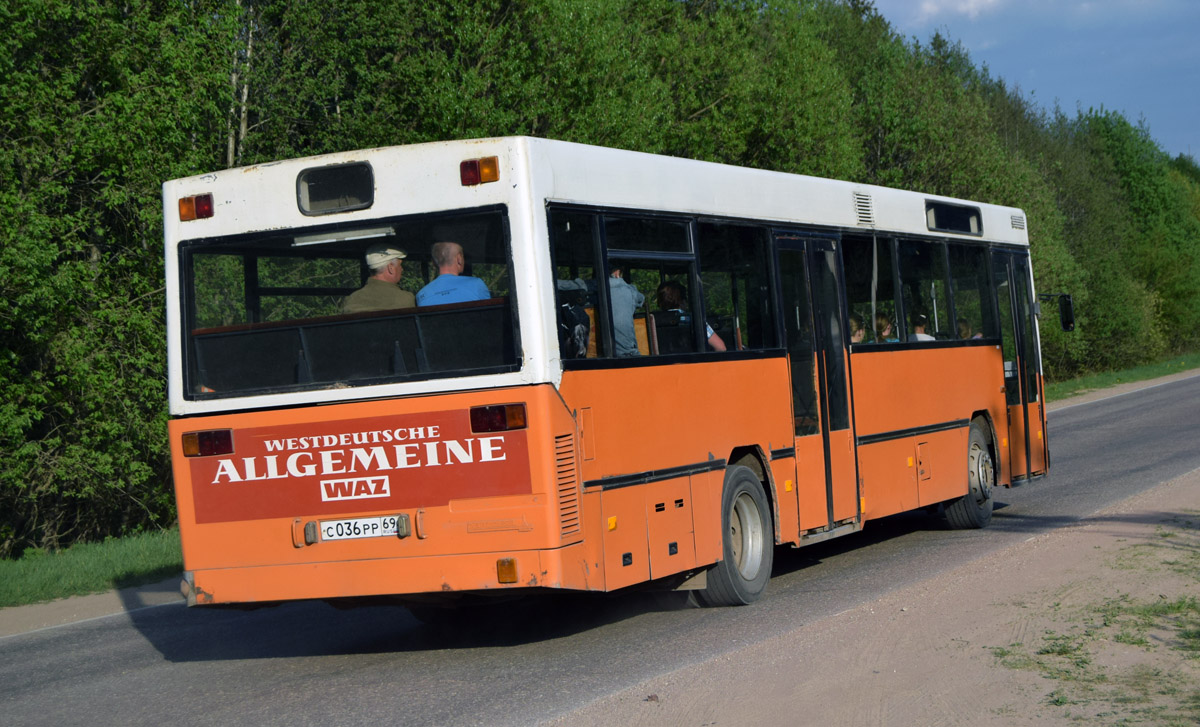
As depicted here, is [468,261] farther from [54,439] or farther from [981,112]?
[981,112]

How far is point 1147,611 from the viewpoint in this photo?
779 cm

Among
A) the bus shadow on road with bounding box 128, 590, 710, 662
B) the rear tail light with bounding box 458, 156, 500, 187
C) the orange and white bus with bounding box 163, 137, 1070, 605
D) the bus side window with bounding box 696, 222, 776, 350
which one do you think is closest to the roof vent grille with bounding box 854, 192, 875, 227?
the bus side window with bounding box 696, 222, 776, 350

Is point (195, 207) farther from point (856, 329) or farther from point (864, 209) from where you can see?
point (864, 209)

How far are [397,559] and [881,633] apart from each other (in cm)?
271

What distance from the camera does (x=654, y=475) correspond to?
8.41 metres

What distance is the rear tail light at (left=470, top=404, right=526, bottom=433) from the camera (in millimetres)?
7379

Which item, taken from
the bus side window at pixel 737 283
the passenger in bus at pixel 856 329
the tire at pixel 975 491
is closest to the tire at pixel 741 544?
the bus side window at pixel 737 283

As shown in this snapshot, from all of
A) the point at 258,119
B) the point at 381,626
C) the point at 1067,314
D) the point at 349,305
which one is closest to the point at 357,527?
the point at 349,305

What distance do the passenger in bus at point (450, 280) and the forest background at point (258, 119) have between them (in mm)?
9042

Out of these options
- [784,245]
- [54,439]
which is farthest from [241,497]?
[54,439]

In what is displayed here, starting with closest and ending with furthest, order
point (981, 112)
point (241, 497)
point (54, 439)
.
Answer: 1. point (241, 497)
2. point (54, 439)
3. point (981, 112)

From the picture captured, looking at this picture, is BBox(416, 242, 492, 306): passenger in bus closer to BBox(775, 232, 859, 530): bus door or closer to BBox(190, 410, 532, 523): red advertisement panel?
BBox(190, 410, 532, 523): red advertisement panel

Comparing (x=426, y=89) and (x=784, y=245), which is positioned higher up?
(x=426, y=89)

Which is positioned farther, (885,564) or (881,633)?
(885,564)
